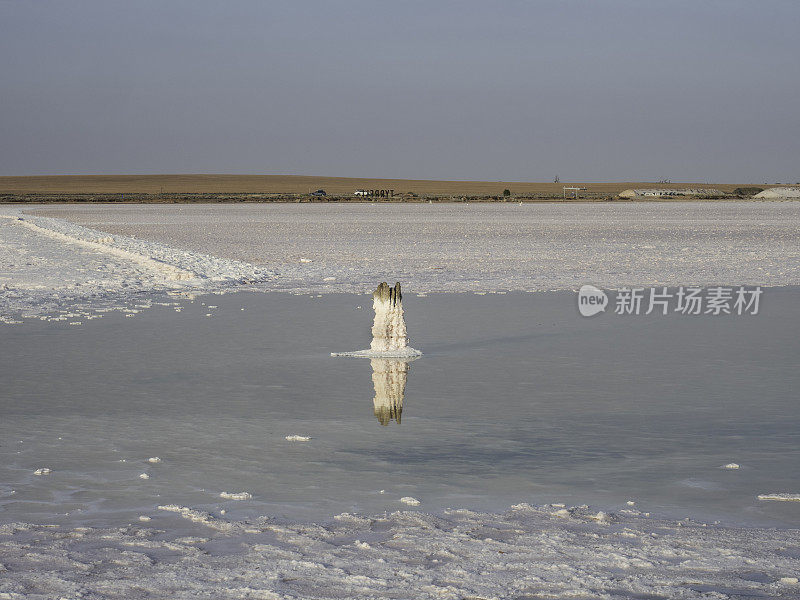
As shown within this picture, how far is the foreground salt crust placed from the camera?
151 inches

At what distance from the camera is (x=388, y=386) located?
7.90 metres

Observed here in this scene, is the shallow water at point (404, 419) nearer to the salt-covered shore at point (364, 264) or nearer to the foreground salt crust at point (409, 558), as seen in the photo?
the foreground salt crust at point (409, 558)

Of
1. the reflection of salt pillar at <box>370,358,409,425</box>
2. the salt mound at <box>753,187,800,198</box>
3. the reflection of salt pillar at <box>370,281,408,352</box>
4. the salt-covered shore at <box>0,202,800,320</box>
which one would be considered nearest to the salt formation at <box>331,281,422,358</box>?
the reflection of salt pillar at <box>370,281,408,352</box>

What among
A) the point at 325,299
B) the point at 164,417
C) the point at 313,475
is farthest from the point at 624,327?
the point at 313,475

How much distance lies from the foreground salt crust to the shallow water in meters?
0.21

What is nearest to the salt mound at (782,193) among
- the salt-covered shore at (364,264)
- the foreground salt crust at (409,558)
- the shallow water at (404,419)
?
the salt-covered shore at (364,264)

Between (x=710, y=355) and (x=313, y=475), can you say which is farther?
(x=710, y=355)

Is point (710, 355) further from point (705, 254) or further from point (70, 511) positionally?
point (705, 254)

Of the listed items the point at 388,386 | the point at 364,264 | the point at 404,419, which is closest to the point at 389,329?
the point at 388,386

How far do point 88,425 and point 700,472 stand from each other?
345cm

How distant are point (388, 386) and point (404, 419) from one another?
1.13 m

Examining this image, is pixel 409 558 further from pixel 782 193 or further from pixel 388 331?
pixel 782 193

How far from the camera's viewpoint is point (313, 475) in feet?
17.8

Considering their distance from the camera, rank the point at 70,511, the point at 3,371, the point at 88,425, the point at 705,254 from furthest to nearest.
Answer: the point at 705,254 → the point at 3,371 → the point at 88,425 → the point at 70,511
